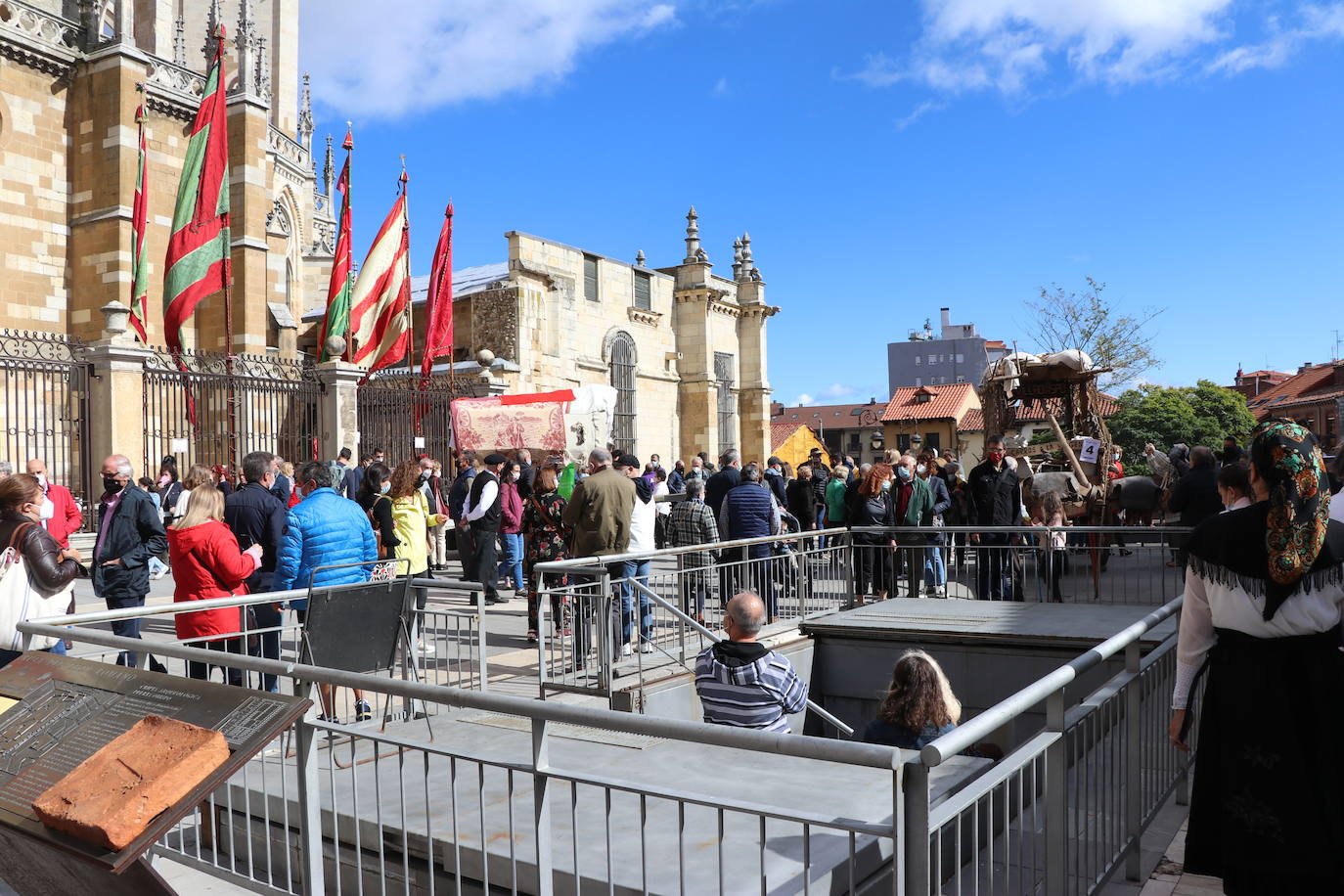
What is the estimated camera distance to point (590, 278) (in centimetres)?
3069

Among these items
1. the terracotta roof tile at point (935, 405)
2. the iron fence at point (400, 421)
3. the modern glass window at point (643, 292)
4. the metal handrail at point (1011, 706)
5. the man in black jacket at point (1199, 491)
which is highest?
the modern glass window at point (643, 292)

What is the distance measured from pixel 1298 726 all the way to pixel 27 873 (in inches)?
194

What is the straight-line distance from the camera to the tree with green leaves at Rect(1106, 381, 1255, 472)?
164 ft

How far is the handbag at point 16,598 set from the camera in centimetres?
569

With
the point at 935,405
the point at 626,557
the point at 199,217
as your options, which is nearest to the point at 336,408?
the point at 199,217

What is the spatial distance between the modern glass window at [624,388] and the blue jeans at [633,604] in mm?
23002

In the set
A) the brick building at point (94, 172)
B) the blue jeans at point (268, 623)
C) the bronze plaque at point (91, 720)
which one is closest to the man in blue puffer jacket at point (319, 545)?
the blue jeans at point (268, 623)

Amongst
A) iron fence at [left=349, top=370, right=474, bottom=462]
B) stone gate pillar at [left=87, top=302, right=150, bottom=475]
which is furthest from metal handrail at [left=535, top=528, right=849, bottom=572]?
iron fence at [left=349, top=370, right=474, bottom=462]

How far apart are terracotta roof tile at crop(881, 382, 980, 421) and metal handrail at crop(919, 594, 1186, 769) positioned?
48.5 metres

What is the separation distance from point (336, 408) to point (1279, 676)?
16.5m

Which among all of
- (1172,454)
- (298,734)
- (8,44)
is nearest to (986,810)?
(298,734)

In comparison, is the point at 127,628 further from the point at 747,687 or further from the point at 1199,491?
the point at 1199,491

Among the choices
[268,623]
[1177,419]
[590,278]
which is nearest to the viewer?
[268,623]

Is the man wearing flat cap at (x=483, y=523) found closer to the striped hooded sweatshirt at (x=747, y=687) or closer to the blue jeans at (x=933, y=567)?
the blue jeans at (x=933, y=567)
